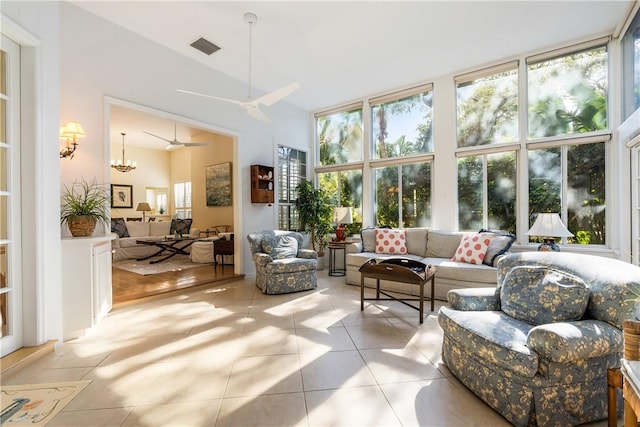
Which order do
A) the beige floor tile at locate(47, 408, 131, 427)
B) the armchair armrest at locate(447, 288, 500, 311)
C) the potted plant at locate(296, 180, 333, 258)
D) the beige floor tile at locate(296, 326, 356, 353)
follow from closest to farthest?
the beige floor tile at locate(47, 408, 131, 427), the armchair armrest at locate(447, 288, 500, 311), the beige floor tile at locate(296, 326, 356, 353), the potted plant at locate(296, 180, 333, 258)

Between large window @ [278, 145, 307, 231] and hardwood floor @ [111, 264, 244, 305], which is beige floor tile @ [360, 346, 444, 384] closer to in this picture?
hardwood floor @ [111, 264, 244, 305]

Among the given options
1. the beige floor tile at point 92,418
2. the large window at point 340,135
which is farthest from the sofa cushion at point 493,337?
the large window at point 340,135

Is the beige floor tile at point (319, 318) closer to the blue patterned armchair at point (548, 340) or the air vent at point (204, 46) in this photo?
the blue patterned armchair at point (548, 340)

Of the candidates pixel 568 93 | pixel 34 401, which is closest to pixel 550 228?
pixel 568 93

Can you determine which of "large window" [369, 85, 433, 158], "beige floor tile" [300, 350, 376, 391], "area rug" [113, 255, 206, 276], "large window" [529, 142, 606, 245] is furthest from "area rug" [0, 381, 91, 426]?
"large window" [529, 142, 606, 245]

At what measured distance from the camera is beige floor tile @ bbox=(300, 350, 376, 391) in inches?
78.7

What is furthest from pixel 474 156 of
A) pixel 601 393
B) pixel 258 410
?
pixel 258 410

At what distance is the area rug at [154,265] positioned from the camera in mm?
5449

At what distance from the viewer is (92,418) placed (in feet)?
5.43

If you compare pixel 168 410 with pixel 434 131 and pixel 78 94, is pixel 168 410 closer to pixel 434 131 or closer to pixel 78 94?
pixel 78 94

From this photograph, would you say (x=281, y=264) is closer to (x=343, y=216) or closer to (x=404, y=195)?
(x=343, y=216)

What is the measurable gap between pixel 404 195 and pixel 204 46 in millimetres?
4045

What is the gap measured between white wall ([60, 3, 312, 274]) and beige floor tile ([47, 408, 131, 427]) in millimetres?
2426

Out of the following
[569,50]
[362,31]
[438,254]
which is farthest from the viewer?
[438,254]
